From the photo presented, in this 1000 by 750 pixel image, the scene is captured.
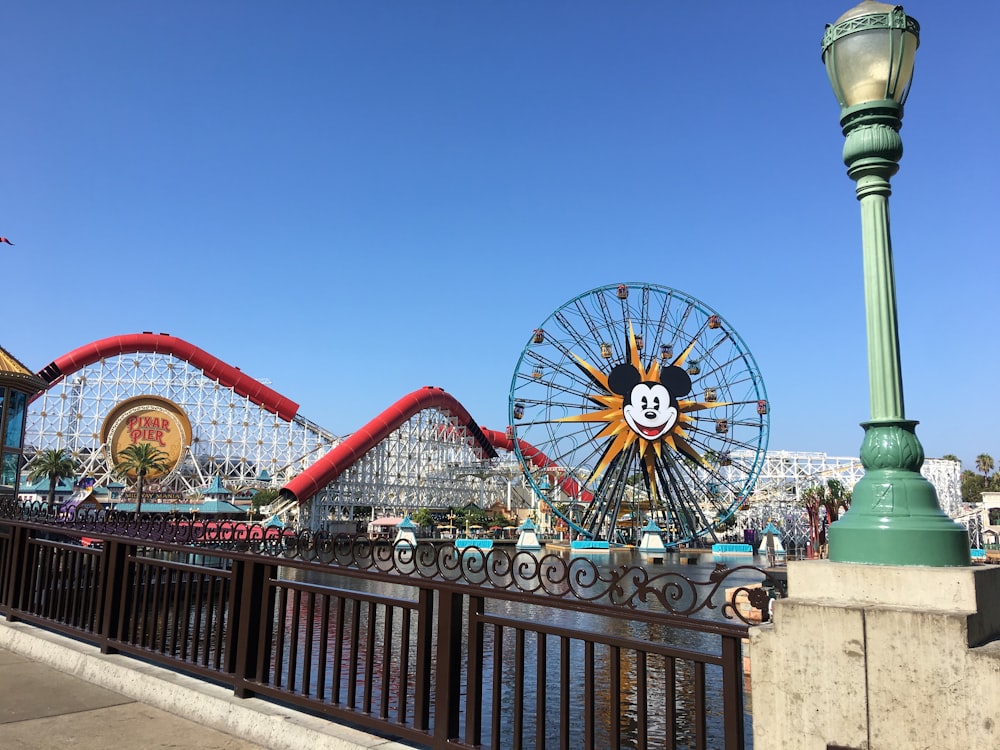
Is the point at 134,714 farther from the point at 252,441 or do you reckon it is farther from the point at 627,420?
the point at 252,441

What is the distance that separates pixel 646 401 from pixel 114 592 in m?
39.1

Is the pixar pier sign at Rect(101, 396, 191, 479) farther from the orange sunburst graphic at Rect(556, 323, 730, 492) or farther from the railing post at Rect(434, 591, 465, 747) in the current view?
the railing post at Rect(434, 591, 465, 747)

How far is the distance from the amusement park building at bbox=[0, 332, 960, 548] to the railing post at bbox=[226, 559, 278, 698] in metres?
45.5

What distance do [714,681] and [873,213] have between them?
11797 millimetres

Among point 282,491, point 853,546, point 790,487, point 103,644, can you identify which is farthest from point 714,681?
point 790,487

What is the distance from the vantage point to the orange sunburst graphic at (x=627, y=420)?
4350 cm

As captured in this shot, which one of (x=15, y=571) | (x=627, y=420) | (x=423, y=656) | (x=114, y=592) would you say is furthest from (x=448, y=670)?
(x=627, y=420)

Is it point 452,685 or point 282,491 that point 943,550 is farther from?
point 282,491

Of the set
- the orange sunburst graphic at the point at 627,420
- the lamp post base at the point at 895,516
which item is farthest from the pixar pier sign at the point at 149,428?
the lamp post base at the point at 895,516

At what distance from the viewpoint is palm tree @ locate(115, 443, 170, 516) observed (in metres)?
51.2

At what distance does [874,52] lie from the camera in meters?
3.29

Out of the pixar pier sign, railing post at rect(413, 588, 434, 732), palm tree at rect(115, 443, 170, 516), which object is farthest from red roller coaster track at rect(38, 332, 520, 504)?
railing post at rect(413, 588, 434, 732)

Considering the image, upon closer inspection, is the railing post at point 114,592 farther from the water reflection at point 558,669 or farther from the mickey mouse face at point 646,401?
the mickey mouse face at point 646,401

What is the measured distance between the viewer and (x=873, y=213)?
323 cm
